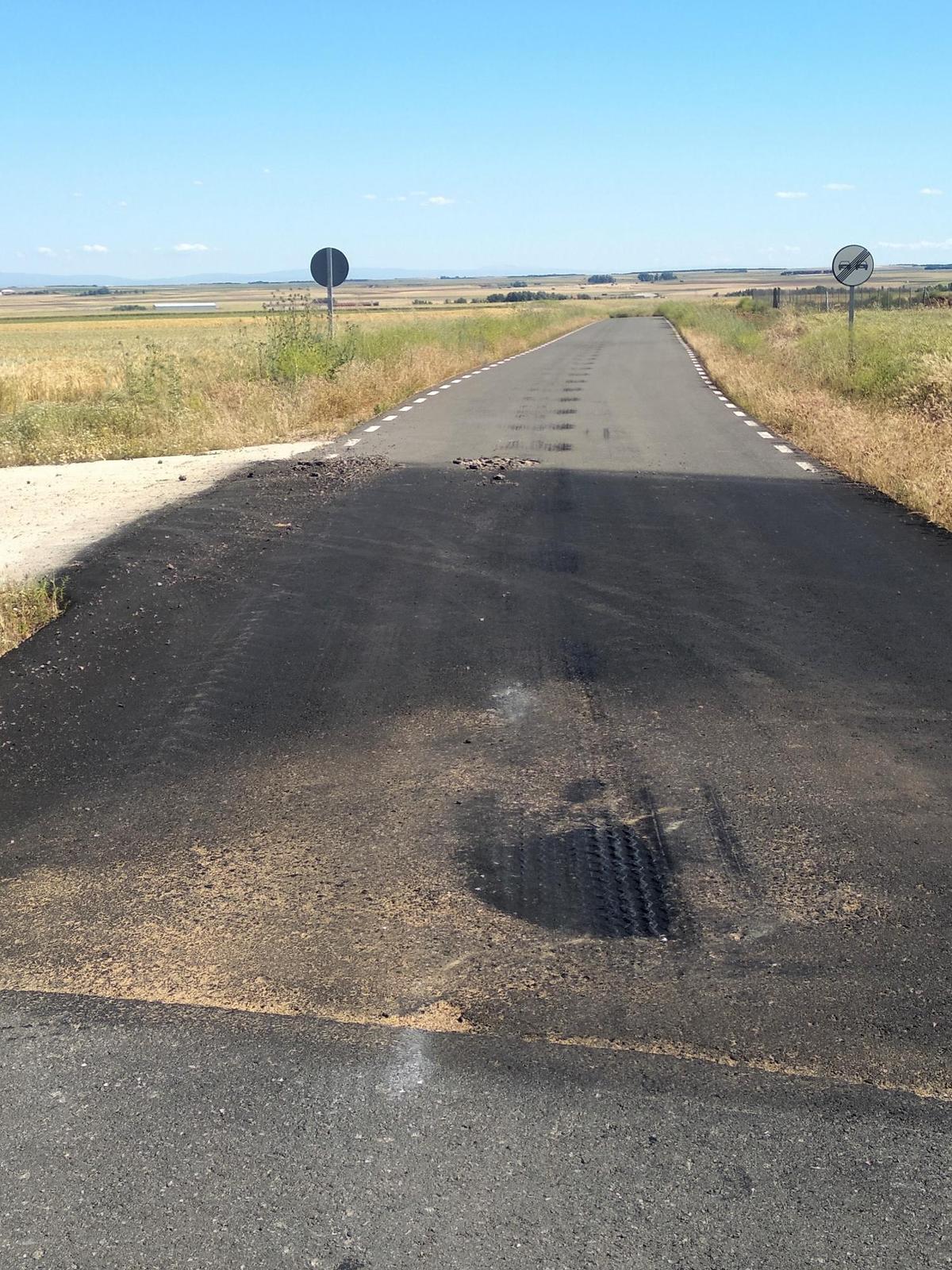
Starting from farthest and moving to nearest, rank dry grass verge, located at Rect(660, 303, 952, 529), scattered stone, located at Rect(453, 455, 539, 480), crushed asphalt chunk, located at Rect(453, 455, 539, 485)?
scattered stone, located at Rect(453, 455, 539, 480), crushed asphalt chunk, located at Rect(453, 455, 539, 485), dry grass verge, located at Rect(660, 303, 952, 529)

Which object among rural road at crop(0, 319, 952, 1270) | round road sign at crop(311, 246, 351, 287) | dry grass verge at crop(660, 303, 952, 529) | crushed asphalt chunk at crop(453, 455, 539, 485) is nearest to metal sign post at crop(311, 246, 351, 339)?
round road sign at crop(311, 246, 351, 287)

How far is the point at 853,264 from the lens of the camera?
25.0 meters

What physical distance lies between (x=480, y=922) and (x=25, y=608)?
5256mm

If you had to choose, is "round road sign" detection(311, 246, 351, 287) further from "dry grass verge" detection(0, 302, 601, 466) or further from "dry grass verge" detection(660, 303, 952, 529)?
"dry grass verge" detection(660, 303, 952, 529)

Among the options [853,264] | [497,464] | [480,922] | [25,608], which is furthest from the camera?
[853,264]

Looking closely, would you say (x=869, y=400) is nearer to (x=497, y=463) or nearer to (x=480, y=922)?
(x=497, y=463)

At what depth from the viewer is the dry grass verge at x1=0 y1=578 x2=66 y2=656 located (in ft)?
26.6

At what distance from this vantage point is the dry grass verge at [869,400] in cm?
1361

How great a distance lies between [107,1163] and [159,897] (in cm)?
153

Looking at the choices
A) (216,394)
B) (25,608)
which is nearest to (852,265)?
(216,394)

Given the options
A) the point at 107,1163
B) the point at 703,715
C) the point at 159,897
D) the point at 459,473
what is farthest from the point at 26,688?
the point at 459,473

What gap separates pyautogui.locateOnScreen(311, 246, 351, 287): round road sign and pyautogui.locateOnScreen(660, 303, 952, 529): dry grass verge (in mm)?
8083

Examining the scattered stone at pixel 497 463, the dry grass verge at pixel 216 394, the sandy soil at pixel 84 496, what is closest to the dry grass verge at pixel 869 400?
the scattered stone at pixel 497 463

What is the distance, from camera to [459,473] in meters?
14.6
